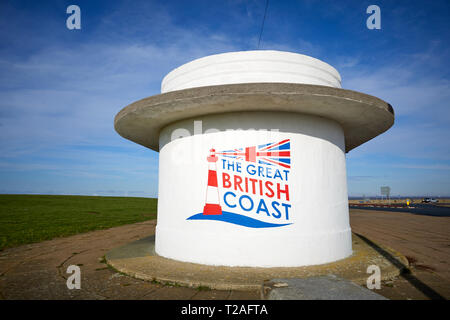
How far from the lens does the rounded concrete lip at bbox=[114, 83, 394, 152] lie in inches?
236

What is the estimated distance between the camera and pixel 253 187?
667cm

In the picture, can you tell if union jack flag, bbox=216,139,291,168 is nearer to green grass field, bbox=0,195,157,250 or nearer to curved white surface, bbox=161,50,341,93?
curved white surface, bbox=161,50,341,93

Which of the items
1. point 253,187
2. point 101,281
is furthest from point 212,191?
point 101,281

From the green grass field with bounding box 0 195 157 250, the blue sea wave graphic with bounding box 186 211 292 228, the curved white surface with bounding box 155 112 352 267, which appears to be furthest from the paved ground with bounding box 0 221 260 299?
the green grass field with bounding box 0 195 157 250

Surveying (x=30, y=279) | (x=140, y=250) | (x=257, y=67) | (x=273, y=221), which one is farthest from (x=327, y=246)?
(x=30, y=279)

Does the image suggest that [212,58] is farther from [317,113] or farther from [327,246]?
[327,246]

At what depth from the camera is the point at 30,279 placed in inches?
247

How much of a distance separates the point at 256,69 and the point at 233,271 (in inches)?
205

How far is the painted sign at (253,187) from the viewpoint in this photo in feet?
21.7

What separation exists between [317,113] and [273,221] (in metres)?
3.15

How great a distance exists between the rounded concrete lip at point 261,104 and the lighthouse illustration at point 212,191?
129 cm

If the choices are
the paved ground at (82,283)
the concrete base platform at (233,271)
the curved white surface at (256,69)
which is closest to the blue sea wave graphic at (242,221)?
the concrete base platform at (233,271)

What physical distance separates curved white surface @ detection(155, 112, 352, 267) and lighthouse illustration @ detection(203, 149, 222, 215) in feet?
0.37

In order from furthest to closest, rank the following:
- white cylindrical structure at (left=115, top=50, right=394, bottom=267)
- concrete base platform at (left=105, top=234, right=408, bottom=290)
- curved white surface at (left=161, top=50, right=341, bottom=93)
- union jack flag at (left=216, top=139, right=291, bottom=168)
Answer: curved white surface at (left=161, top=50, right=341, bottom=93), union jack flag at (left=216, top=139, right=291, bottom=168), white cylindrical structure at (left=115, top=50, right=394, bottom=267), concrete base platform at (left=105, top=234, right=408, bottom=290)
